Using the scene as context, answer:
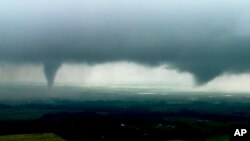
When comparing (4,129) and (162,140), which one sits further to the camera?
(4,129)

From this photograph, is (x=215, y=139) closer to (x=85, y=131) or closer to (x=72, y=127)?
(x=85, y=131)

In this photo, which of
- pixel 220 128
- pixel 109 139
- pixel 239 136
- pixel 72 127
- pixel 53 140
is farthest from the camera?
pixel 220 128

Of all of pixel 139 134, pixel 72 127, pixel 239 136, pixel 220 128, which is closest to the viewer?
pixel 239 136

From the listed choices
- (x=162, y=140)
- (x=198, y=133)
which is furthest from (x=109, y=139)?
(x=198, y=133)

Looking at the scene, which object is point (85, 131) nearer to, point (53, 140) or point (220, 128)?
point (53, 140)

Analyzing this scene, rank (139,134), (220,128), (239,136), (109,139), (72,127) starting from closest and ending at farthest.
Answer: (239,136) → (109,139) → (139,134) → (72,127) → (220,128)

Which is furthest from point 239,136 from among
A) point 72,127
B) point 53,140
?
point 72,127

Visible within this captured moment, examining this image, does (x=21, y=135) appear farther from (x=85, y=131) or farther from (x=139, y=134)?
(x=139, y=134)

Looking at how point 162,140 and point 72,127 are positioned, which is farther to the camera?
point 72,127

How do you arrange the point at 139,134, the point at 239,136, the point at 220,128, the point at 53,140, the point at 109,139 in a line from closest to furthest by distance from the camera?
1. the point at 239,136
2. the point at 53,140
3. the point at 109,139
4. the point at 139,134
5. the point at 220,128
